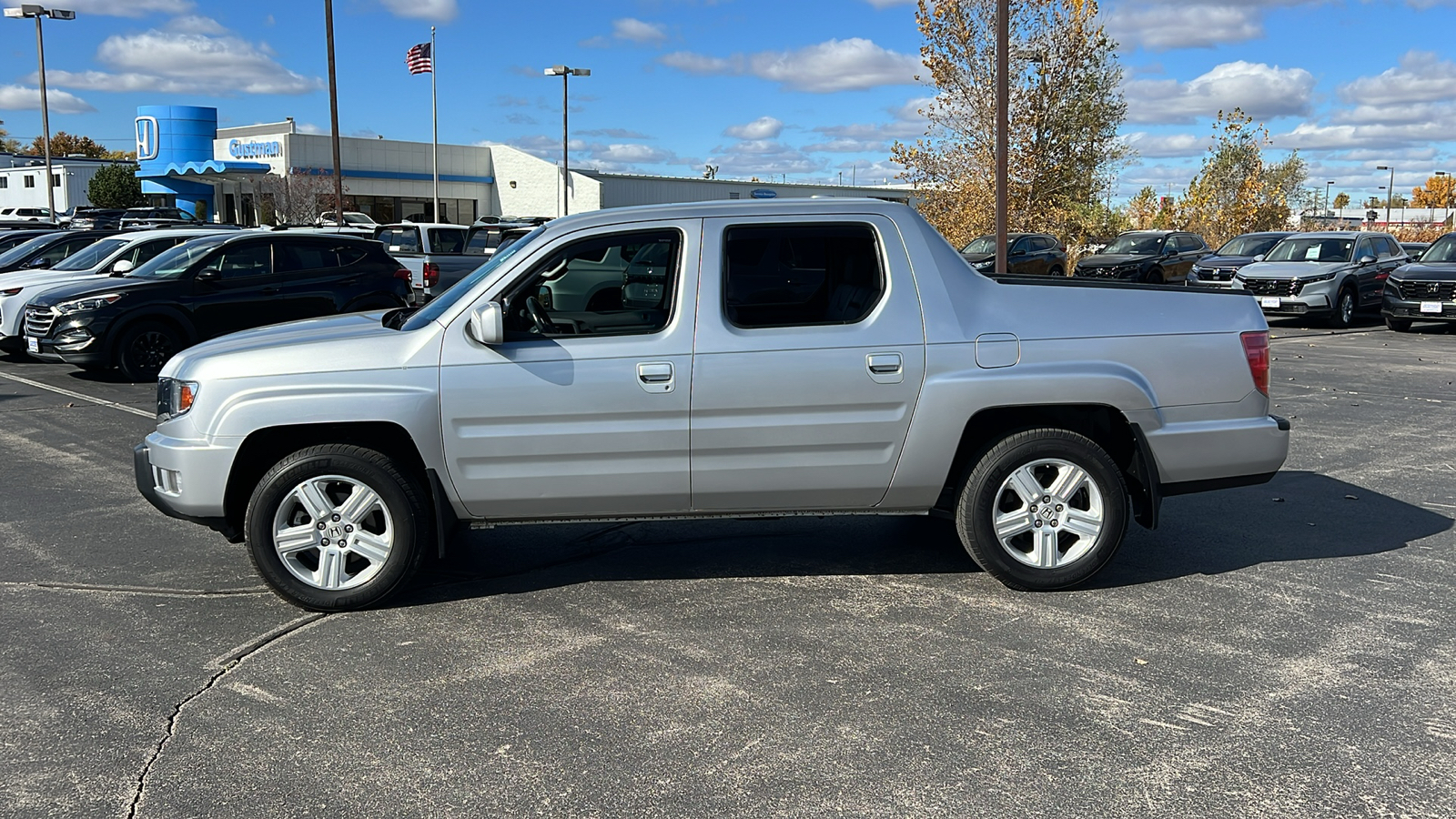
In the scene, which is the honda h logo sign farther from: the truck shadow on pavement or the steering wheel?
the steering wheel

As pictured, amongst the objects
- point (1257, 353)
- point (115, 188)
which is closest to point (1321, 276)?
point (1257, 353)

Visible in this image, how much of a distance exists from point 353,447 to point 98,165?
7622cm

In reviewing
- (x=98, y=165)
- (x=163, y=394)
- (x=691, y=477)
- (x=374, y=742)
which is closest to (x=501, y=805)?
(x=374, y=742)

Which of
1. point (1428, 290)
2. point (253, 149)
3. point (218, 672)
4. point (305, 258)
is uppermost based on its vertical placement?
point (253, 149)

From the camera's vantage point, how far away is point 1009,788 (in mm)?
3545

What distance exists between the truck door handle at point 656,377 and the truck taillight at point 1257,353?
2698 mm

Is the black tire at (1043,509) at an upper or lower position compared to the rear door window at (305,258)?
lower

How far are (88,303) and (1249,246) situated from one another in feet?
69.4

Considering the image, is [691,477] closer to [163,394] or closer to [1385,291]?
[163,394]

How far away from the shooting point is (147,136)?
56812 millimetres

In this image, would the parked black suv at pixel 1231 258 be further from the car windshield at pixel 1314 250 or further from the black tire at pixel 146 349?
the black tire at pixel 146 349

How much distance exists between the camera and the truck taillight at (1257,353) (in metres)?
5.46

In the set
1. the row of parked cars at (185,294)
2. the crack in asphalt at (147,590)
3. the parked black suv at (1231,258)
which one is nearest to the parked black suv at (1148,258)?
the parked black suv at (1231,258)

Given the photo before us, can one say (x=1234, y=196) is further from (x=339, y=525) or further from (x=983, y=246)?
(x=339, y=525)
